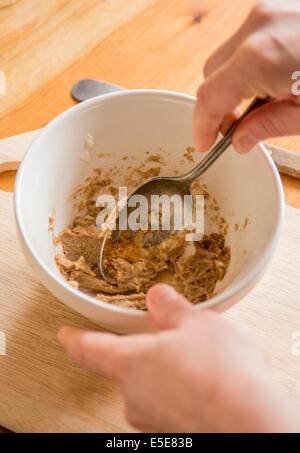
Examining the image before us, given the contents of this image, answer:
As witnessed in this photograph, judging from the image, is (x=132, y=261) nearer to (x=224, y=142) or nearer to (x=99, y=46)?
(x=224, y=142)

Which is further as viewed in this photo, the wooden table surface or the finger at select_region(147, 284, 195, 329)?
the wooden table surface

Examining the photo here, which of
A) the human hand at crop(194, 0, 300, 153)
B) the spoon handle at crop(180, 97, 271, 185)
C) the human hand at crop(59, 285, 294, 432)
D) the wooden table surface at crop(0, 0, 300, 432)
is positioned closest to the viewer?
the human hand at crop(59, 285, 294, 432)

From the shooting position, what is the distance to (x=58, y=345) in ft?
2.92

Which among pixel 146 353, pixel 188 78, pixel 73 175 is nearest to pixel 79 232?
pixel 73 175

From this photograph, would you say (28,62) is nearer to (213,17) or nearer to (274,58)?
(213,17)

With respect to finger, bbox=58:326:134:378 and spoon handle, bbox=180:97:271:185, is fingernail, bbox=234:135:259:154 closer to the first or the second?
spoon handle, bbox=180:97:271:185

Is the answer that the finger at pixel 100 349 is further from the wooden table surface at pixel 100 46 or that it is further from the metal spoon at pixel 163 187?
the wooden table surface at pixel 100 46

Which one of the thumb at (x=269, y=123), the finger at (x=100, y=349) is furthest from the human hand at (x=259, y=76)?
the finger at (x=100, y=349)

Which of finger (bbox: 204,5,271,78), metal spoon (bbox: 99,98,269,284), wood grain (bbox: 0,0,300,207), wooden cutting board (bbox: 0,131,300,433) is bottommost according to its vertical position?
wooden cutting board (bbox: 0,131,300,433)

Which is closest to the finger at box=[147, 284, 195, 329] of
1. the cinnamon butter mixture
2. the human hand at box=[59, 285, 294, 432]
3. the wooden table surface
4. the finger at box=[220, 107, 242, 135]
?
the human hand at box=[59, 285, 294, 432]

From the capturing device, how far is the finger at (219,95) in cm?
67

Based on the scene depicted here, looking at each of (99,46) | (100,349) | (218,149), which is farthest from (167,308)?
(99,46)

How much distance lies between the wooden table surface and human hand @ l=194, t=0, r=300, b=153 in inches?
19.6

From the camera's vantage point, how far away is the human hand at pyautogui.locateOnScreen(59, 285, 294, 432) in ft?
1.80
